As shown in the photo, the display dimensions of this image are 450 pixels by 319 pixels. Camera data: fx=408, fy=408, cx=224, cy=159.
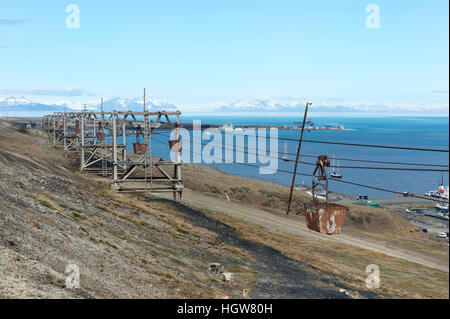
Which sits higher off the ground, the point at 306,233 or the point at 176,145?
the point at 176,145

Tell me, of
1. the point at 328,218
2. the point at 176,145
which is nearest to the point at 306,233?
the point at 176,145

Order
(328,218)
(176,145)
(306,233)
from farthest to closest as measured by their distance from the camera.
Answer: (306,233) → (176,145) → (328,218)

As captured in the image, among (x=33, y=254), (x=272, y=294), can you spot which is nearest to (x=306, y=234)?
(x=272, y=294)

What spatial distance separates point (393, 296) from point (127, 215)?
45.7 feet

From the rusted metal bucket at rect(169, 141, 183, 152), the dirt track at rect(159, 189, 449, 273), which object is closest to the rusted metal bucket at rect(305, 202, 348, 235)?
the rusted metal bucket at rect(169, 141, 183, 152)

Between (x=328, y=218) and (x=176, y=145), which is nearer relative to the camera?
(x=328, y=218)

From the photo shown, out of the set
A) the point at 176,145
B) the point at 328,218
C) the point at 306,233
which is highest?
the point at 176,145

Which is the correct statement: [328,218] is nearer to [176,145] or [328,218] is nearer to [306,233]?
[176,145]

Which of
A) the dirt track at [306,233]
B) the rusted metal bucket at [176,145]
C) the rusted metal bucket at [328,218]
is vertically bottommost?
the dirt track at [306,233]

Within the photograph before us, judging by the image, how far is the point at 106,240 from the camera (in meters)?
15.6

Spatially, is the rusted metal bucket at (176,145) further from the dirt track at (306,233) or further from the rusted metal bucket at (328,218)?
the rusted metal bucket at (328,218)

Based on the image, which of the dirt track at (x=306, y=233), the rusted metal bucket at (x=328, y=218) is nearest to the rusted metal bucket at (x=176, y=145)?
the dirt track at (x=306, y=233)
